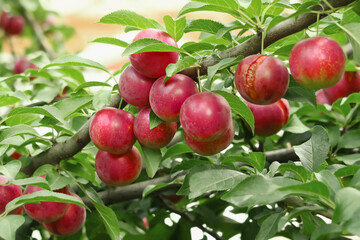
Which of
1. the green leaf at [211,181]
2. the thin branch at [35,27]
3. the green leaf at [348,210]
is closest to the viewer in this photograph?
the green leaf at [348,210]

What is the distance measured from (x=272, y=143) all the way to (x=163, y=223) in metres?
0.26

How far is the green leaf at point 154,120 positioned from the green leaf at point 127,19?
12cm

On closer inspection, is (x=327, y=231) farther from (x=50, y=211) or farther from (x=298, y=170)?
(x=50, y=211)

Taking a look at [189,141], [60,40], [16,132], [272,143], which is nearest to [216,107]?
[189,141]

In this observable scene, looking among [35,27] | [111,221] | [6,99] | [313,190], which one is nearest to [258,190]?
[313,190]

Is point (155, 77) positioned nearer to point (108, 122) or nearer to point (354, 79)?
point (108, 122)

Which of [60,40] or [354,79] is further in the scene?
[60,40]

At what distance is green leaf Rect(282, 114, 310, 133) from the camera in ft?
2.70

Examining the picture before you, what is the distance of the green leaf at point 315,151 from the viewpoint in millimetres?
551

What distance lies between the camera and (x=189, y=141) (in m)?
0.58

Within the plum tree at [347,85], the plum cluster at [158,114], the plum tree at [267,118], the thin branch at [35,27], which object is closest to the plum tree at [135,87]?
the plum cluster at [158,114]

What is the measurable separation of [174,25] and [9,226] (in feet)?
1.05

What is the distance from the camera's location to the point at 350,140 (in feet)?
2.58

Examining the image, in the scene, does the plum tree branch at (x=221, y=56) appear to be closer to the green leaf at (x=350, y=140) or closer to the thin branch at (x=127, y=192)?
the thin branch at (x=127, y=192)
